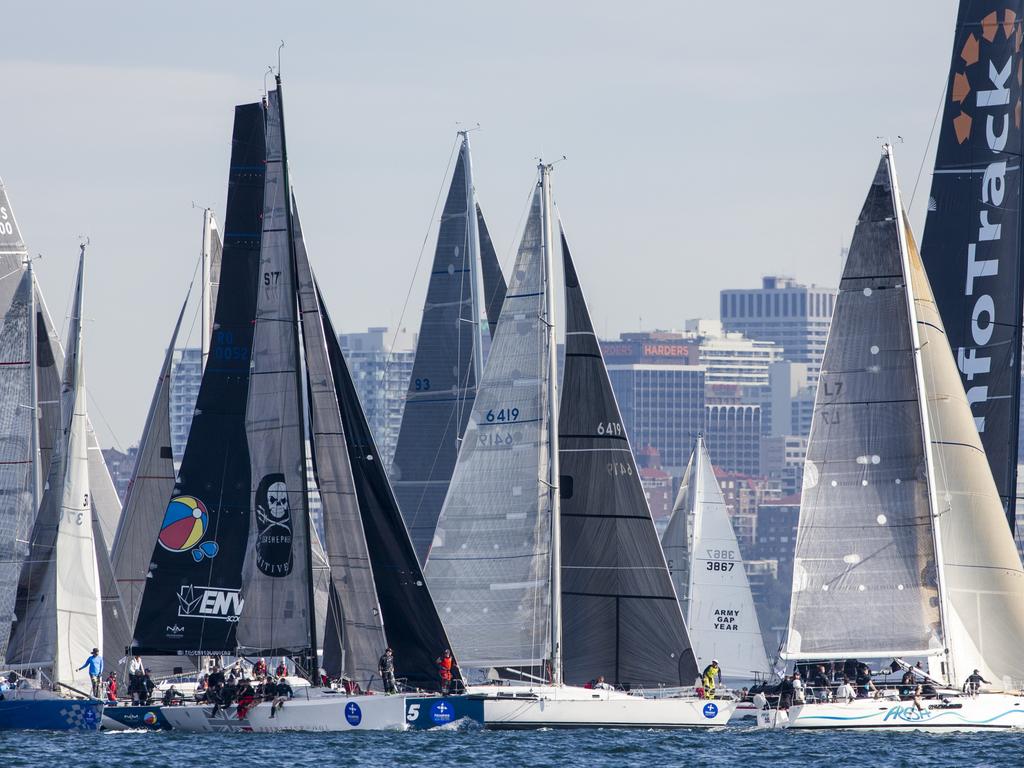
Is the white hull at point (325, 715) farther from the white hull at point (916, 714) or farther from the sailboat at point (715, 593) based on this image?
the sailboat at point (715, 593)

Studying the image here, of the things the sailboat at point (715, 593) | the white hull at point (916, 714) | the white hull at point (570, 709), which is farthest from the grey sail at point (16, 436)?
the sailboat at point (715, 593)

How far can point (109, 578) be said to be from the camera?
3934cm

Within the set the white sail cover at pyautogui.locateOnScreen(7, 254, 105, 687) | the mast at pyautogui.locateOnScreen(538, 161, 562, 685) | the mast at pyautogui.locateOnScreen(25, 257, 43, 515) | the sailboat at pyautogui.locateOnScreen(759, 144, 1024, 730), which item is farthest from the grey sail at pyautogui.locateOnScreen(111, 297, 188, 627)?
the sailboat at pyautogui.locateOnScreen(759, 144, 1024, 730)

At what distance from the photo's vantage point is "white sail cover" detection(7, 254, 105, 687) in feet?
121

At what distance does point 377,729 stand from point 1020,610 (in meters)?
9.79

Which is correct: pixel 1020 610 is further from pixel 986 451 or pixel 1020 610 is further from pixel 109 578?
pixel 109 578

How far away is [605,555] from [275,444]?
538cm

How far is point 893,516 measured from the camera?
1372 inches

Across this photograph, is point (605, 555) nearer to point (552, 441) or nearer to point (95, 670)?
point (552, 441)

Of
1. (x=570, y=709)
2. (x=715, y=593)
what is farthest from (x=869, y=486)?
(x=715, y=593)

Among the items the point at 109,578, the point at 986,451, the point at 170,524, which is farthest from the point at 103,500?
the point at 986,451

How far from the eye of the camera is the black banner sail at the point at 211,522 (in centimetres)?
3600

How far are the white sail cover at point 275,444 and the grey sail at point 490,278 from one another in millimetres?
7996

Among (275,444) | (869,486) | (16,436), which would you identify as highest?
(16,436)
